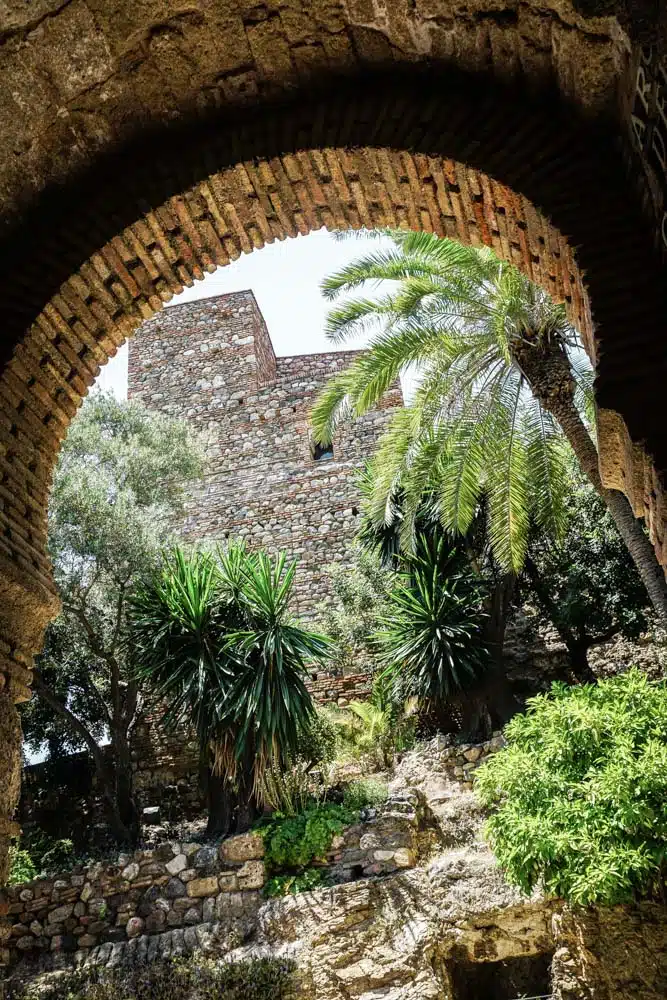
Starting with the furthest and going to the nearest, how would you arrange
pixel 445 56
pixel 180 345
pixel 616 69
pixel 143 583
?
pixel 180 345 < pixel 143 583 < pixel 445 56 < pixel 616 69

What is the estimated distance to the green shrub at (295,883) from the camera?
8078mm

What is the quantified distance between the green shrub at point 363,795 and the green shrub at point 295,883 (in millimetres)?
885

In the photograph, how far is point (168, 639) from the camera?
9.84 meters

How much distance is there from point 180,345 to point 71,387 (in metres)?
15.8

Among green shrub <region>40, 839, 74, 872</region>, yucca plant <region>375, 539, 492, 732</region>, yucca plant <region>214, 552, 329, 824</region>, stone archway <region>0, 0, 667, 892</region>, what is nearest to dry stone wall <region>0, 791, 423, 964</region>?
green shrub <region>40, 839, 74, 872</region>

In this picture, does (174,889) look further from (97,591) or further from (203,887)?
(97,591)

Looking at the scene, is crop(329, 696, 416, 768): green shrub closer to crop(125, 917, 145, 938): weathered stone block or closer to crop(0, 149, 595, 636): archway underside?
crop(125, 917, 145, 938): weathered stone block

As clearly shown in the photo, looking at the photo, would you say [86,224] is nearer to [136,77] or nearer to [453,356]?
[136,77]

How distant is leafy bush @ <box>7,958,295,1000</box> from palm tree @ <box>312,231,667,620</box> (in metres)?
4.32

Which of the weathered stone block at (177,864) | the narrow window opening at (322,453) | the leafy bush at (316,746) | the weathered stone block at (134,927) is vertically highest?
the narrow window opening at (322,453)

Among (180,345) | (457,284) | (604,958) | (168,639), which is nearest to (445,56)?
(457,284)

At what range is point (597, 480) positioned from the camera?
871cm

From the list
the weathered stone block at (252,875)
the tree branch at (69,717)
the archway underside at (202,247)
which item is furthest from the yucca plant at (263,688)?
the archway underside at (202,247)

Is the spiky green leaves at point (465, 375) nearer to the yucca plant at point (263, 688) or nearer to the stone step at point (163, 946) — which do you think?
the yucca plant at point (263, 688)
